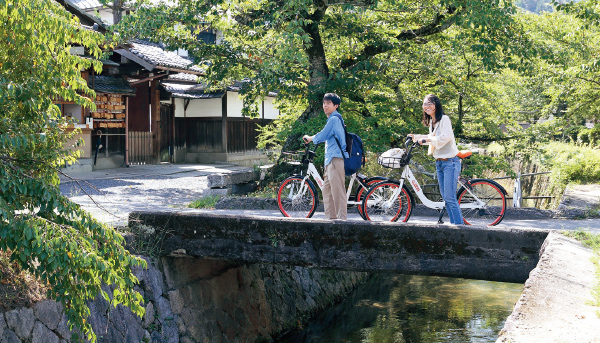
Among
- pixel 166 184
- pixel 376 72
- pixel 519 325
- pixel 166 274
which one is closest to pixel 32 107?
pixel 166 274

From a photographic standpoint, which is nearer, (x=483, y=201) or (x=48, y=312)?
(x=48, y=312)

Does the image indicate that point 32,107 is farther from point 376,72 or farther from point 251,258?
point 376,72

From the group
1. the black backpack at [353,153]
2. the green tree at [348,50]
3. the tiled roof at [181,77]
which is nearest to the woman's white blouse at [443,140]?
the black backpack at [353,153]

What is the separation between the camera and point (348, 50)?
13.8 meters

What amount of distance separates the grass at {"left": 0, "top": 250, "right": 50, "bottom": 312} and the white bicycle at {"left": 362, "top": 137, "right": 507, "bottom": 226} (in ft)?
14.7

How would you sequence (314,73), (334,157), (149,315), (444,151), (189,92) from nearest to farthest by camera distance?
(149,315) → (444,151) → (334,157) → (314,73) → (189,92)

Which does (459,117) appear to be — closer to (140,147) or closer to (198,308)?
(198,308)

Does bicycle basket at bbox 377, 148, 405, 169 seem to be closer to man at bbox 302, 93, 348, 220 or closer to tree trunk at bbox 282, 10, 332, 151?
man at bbox 302, 93, 348, 220

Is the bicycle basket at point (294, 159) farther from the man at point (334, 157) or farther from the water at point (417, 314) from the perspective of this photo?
the water at point (417, 314)

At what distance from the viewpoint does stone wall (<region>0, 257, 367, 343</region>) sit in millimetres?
5883

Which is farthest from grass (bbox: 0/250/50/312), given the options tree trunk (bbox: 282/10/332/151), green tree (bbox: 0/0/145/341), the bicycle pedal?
tree trunk (bbox: 282/10/332/151)

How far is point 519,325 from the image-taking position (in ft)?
12.4

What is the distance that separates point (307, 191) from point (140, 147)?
1606 cm

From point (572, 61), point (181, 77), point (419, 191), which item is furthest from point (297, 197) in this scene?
point (181, 77)
